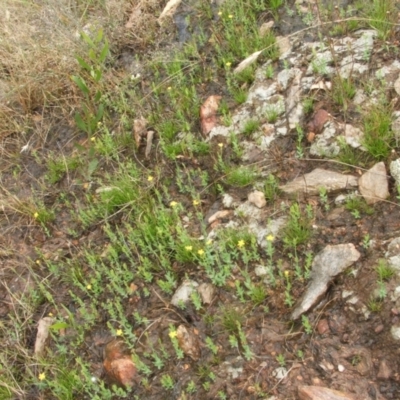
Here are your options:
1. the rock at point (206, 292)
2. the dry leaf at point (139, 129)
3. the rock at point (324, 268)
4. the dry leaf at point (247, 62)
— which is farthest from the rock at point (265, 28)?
the rock at point (206, 292)

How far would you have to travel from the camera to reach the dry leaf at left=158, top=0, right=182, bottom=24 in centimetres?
484

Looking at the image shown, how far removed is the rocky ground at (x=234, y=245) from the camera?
2.65 m

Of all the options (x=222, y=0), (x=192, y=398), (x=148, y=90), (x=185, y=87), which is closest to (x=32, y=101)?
(x=148, y=90)

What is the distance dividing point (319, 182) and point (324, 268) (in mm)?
623

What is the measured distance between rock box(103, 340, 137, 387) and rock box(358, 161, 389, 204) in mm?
1652

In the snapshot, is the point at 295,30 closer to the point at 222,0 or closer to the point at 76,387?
the point at 222,0

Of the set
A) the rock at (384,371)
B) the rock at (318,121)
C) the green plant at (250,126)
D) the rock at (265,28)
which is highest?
the rock at (265,28)

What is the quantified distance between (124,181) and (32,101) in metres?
1.66

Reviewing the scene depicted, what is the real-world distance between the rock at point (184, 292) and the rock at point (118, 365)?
397mm

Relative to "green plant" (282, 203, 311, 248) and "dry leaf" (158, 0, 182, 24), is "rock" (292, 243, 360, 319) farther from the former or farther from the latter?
"dry leaf" (158, 0, 182, 24)

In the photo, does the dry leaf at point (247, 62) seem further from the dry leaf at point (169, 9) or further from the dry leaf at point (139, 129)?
the dry leaf at point (169, 9)

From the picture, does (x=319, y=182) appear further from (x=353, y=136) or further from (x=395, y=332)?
(x=395, y=332)

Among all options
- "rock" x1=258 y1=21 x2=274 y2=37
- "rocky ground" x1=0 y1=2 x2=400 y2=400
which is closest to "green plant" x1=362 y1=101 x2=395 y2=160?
"rocky ground" x1=0 y1=2 x2=400 y2=400

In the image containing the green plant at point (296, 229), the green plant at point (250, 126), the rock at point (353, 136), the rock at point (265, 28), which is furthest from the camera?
the rock at point (265, 28)
